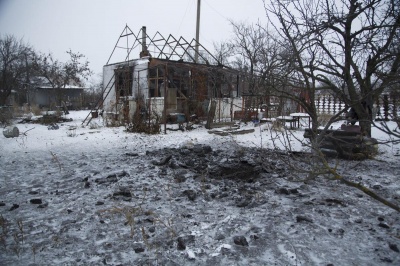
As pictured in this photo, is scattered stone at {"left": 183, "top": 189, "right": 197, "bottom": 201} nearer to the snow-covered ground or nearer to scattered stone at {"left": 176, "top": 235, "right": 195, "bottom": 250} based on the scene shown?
the snow-covered ground

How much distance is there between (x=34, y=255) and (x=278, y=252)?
7.63 feet

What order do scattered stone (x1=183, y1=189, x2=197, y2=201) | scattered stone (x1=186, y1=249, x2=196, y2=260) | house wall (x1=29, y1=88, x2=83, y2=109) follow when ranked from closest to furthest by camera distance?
scattered stone (x1=186, y1=249, x2=196, y2=260) → scattered stone (x1=183, y1=189, x2=197, y2=201) → house wall (x1=29, y1=88, x2=83, y2=109)

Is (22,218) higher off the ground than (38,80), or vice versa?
(38,80)

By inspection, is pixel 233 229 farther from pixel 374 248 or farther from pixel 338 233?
pixel 374 248

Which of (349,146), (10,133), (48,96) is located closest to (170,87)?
(10,133)

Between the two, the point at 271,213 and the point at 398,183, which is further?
the point at 398,183

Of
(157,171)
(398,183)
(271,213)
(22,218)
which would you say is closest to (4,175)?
(22,218)

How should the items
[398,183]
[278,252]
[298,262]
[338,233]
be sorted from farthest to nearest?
[398,183]
[338,233]
[278,252]
[298,262]

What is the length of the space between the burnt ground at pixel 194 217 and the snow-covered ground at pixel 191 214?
0.5 inches

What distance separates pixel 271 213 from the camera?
3.24 m

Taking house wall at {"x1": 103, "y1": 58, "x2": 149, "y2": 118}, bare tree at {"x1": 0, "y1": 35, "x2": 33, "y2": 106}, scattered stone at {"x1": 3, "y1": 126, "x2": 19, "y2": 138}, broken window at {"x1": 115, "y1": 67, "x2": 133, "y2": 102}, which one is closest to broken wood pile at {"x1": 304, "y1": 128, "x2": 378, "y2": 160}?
house wall at {"x1": 103, "y1": 58, "x2": 149, "y2": 118}

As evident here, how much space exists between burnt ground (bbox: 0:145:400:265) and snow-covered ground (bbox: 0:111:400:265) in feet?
0.04

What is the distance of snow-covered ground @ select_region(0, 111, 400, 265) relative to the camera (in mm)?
2418

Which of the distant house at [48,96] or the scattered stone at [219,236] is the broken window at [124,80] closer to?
the scattered stone at [219,236]
